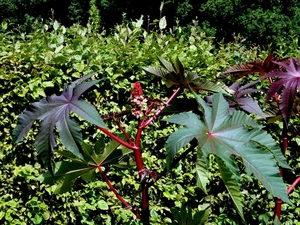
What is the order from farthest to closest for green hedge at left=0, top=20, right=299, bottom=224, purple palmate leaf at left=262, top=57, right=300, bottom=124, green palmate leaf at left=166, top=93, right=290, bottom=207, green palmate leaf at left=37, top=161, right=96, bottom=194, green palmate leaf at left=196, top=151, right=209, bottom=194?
green hedge at left=0, top=20, right=299, bottom=224
purple palmate leaf at left=262, top=57, right=300, bottom=124
green palmate leaf at left=37, top=161, right=96, bottom=194
green palmate leaf at left=196, top=151, right=209, bottom=194
green palmate leaf at left=166, top=93, right=290, bottom=207

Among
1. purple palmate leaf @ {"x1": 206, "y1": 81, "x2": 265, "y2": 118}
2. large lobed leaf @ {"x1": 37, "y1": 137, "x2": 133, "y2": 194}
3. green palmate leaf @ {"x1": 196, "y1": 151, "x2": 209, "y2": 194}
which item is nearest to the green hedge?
large lobed leaf @ {"x1": 37, "y1": 137, "x2": 133, "y2": 194}

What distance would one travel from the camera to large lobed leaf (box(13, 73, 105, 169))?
133cm

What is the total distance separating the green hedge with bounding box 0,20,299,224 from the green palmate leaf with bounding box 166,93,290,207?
4.11 ft

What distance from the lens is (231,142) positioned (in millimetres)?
1381

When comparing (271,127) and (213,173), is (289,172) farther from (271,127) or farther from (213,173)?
(213,173)

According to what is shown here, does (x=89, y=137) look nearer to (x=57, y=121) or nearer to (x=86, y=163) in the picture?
(x=86, y=163)

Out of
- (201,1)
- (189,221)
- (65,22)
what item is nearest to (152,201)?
(189,221)

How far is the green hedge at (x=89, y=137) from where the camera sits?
2672mm

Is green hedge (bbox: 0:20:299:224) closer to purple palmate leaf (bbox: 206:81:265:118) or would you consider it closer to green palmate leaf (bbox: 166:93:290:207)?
purple palmate leaf (bbox: 206:81:265:118)

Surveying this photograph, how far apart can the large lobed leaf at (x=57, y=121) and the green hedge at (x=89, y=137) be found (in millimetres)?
1235

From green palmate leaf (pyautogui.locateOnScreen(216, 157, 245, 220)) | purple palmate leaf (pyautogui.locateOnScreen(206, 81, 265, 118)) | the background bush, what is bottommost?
green palmate leaf (pyautogui.locateOnScreen(216, 157, 245, 220))

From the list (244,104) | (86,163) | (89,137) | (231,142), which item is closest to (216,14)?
(89,137)

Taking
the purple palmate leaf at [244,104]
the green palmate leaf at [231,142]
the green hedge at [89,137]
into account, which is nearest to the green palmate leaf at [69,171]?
the green palmate leaf at [231,142]

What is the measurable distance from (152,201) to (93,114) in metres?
1.83
